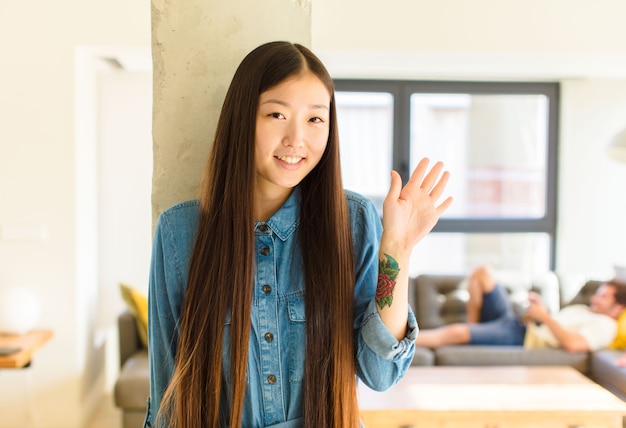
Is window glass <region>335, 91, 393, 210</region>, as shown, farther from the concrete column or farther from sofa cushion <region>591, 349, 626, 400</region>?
the concrete column

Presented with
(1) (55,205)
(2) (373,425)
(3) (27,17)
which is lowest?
(2) (373,425)

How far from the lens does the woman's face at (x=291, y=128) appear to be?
3.87 ft

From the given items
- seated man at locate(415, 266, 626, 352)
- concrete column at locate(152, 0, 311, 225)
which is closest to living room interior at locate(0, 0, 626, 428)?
seated man at locate(415, 266, 626, 352)

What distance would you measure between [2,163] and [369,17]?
2214 millimetres

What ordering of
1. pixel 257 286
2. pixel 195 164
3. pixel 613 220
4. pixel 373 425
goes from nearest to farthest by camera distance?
pixel 257 286, pixel 195 164, pixel 373 425, pixel 613 220

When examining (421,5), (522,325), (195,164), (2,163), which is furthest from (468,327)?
(195,164)

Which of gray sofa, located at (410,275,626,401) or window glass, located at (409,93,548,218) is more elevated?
window glass, located at (409,93,548,218)

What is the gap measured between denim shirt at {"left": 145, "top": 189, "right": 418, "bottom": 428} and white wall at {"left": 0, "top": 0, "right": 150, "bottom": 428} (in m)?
2.65

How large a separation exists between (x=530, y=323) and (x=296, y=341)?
3.37 meters

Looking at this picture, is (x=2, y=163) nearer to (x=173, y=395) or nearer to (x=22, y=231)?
(x=22, y=231)

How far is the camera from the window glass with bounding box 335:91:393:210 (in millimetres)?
5520

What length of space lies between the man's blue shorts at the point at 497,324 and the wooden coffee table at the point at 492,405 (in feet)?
2.67

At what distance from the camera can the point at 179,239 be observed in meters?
1.29

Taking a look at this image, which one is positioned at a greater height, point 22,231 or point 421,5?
point 421,5
